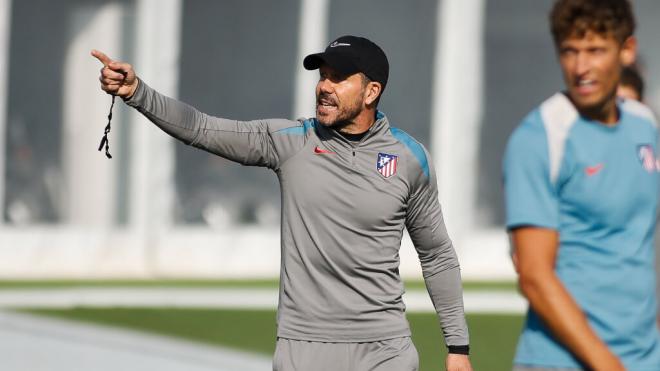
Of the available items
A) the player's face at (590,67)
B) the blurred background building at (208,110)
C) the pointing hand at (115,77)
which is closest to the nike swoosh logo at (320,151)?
the pointing hand at (115,77)

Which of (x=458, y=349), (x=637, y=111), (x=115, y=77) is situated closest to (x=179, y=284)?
(x=458, y=349)

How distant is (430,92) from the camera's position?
19.6 metres

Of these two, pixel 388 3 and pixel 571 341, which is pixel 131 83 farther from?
pixel 388 3

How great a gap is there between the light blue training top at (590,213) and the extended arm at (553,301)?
0.15ft

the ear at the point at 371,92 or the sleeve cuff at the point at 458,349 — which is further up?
the ear at the point at 371,92

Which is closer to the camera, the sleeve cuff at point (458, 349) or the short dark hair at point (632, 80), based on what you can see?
the short dark hair at point (632, 80)

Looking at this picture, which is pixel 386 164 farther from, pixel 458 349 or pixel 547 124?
pixel 547 124

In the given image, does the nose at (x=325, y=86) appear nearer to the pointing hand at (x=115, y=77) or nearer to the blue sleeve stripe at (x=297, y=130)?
the blue sleeve stripe at (x=297, y=130)

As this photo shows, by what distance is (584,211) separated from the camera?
157 inches

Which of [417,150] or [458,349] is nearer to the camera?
[417,150]

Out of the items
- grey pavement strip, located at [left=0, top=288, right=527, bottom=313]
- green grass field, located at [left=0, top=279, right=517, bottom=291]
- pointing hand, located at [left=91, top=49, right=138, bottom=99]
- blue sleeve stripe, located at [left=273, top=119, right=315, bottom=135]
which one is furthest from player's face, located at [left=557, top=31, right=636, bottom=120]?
green grass field, located at [left=0, top=279, right=517, bottom=291]

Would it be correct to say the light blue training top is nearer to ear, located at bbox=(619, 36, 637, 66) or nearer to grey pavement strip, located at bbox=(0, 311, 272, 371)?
ear, located at bbox=(619, 36, 637, 66)

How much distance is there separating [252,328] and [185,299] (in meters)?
2.56

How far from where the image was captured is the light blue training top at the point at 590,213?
12.9ft
